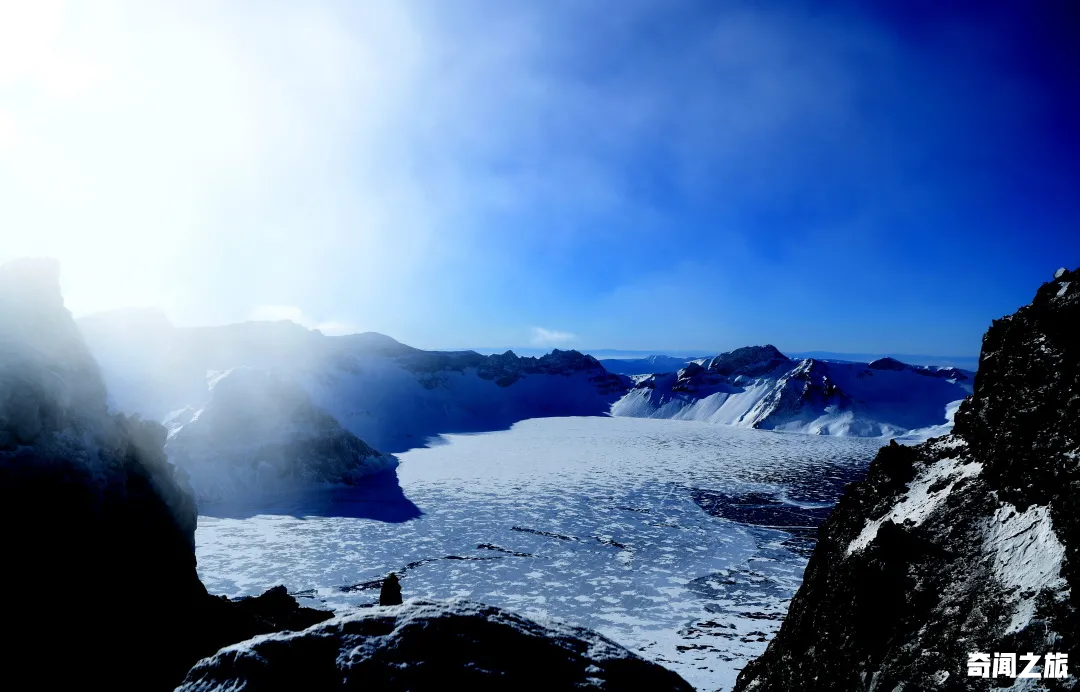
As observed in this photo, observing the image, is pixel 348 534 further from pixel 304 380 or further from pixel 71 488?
pixel 304 380

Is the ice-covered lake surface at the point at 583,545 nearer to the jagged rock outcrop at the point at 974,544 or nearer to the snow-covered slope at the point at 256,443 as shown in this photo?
the jagged rock outcrop at the point at 974,544

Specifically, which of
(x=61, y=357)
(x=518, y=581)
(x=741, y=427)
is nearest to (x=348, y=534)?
(x=518, y=581)

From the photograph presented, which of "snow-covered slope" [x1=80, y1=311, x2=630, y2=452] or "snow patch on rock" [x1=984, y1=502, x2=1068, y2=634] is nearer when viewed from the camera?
"snow patch on rock" [x1=984, y1=502, x2=1068, y2=634]

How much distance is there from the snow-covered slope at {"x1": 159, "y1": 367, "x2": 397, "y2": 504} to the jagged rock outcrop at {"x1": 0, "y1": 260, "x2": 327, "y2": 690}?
956 inches

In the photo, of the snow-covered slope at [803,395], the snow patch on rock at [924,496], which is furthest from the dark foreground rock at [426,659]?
the snow-covered slope at [803,395]

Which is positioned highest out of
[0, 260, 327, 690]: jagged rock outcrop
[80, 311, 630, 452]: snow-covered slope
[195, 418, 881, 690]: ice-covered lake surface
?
[80, 311, 630, 452]: snow-covered slope

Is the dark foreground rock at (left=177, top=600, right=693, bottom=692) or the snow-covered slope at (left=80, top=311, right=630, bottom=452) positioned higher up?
the snow-covered slope at (left=80, top=311, right=630, bottom=452)

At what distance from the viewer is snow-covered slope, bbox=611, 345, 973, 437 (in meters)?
78.9

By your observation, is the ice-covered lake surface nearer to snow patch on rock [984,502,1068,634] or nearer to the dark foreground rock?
the dark foreground rock

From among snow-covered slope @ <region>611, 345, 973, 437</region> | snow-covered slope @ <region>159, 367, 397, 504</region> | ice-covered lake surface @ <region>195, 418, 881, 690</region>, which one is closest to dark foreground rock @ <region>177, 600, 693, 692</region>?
ice-covered lake surface @ <region>195, 418, 881, 690</region>

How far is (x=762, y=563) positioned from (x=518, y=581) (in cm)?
1011

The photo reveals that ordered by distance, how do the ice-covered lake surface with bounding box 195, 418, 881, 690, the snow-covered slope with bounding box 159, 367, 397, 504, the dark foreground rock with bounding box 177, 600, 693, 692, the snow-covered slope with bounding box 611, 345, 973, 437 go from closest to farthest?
1. the dark foreground rock with bounding box 177, 600, 693, 692
2. the ice-covered lake surface with bounding box 195, 418, 881, 690
3. the snow-covered slope with bounding box 159, 367, 397, 504
4. the snow-covered slope with bounding box 611, 345, 973, 437

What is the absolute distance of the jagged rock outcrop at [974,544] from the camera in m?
3.30

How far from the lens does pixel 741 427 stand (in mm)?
82375
